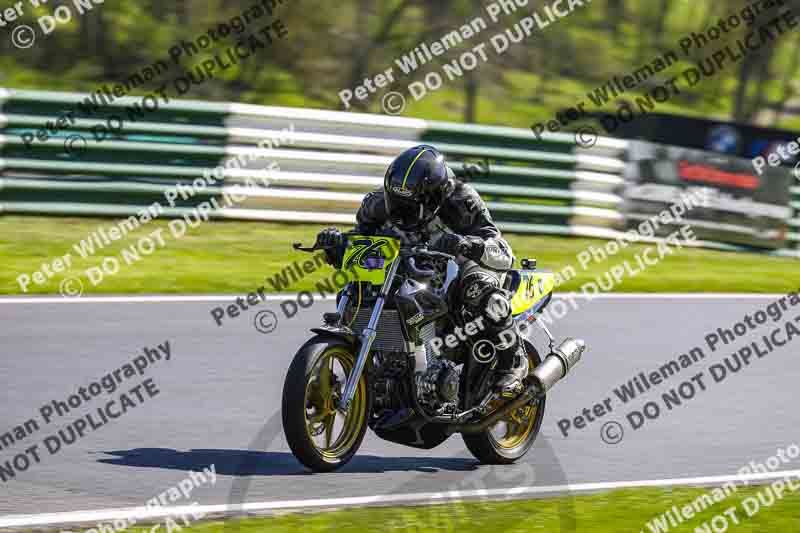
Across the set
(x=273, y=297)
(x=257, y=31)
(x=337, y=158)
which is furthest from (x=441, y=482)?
(x=257, y=31)

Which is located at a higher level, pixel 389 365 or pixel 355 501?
pixel 389 365

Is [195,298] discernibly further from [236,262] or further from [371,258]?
[371,258]

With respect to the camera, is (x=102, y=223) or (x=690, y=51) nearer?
(x=102, y=223)

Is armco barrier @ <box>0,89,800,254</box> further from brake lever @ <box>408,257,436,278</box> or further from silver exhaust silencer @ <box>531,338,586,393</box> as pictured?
brake lever @ <box>408,257,436,278</box>

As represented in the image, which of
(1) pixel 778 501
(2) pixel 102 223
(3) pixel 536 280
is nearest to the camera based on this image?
(1) pixel 778 501

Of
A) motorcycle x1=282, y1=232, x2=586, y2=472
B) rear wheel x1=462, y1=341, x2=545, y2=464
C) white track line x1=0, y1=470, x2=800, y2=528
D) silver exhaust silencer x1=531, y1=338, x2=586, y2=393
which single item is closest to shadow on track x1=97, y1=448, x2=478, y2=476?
rear wheel x1=462, y1=341, x2=545, y2=464

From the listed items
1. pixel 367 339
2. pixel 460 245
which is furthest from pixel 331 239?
pixel 460 245

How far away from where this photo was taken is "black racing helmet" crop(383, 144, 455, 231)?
6488 millimetres

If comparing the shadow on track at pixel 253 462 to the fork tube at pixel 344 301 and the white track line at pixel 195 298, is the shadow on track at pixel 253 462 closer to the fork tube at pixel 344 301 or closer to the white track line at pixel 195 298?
the fork tube at pixel 344 301

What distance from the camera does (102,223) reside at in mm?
13789

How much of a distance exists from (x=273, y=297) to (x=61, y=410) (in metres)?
4.38

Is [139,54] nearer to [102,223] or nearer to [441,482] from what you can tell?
[102,223]

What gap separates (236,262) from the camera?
43.1ft

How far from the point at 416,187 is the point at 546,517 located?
5.46ft
